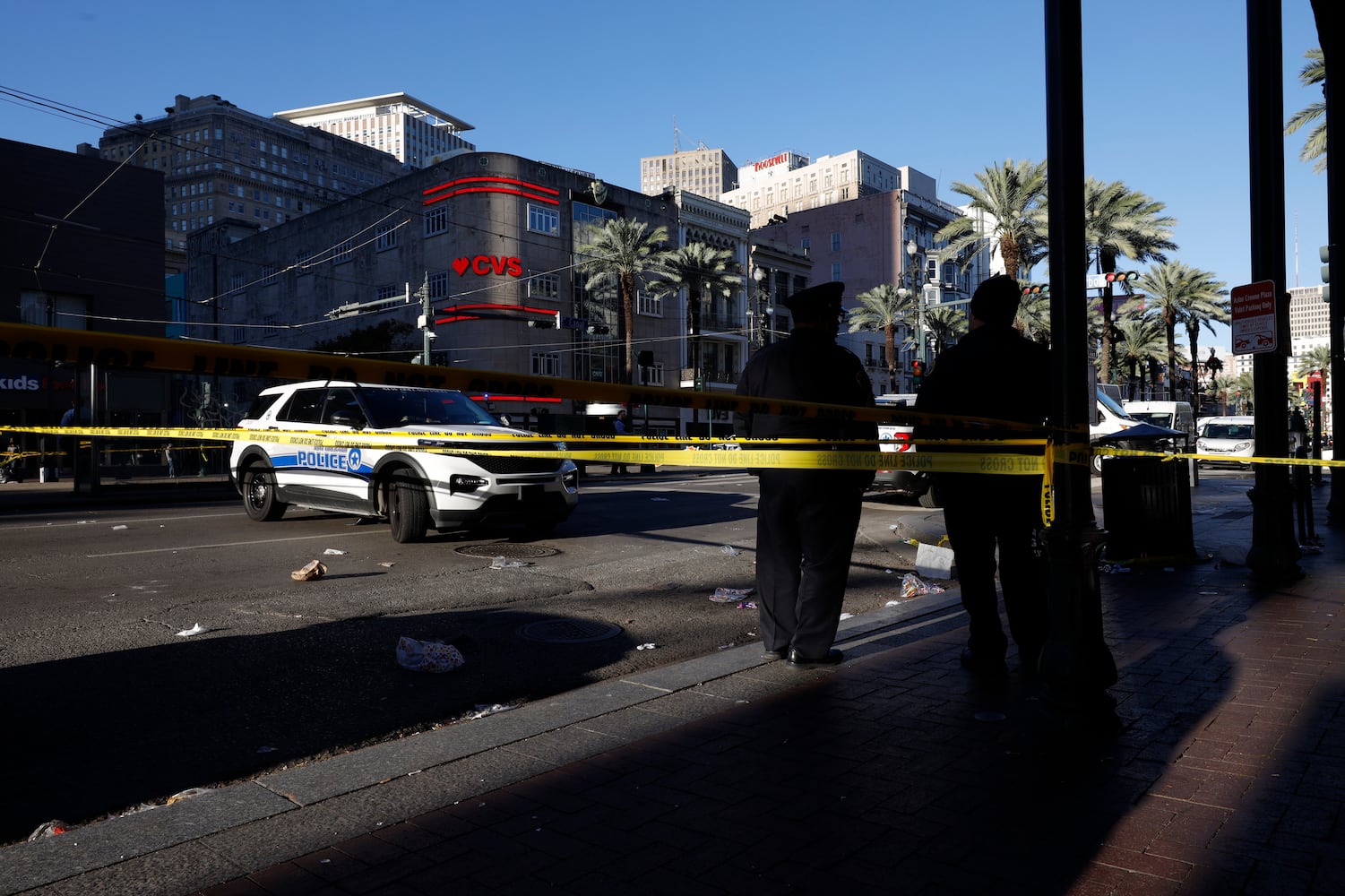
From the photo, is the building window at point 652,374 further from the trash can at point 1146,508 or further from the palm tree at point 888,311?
the trash can at point 1146,508

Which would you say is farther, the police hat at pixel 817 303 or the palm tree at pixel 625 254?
the palm tree at pixel 625 254

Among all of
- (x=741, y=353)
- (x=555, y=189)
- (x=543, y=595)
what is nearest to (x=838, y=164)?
(x=741, y=353)

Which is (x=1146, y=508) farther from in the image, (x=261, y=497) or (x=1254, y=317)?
(x=261, y=497)

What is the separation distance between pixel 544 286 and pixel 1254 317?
47.4 metres

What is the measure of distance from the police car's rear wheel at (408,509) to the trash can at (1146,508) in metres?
6.40

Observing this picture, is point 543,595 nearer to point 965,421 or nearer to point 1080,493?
point 965,421

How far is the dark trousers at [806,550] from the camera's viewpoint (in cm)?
470

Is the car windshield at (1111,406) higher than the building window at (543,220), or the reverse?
the building window at (543,220)

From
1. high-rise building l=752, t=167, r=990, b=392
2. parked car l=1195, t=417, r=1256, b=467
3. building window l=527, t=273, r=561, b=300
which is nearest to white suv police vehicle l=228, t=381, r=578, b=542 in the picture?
parked car l=1195, t=417, r=1256, b=467

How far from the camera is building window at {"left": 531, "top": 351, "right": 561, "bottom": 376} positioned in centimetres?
5191

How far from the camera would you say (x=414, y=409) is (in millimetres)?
10289

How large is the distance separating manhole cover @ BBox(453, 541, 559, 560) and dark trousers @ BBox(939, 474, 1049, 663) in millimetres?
5028

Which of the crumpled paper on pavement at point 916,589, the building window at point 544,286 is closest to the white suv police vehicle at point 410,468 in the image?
the crumpled paper on pavement at point 916,589

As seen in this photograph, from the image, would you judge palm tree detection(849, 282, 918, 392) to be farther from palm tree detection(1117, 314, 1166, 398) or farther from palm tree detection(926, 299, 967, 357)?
palm tree detection(1117, 314, 1166, 398)
